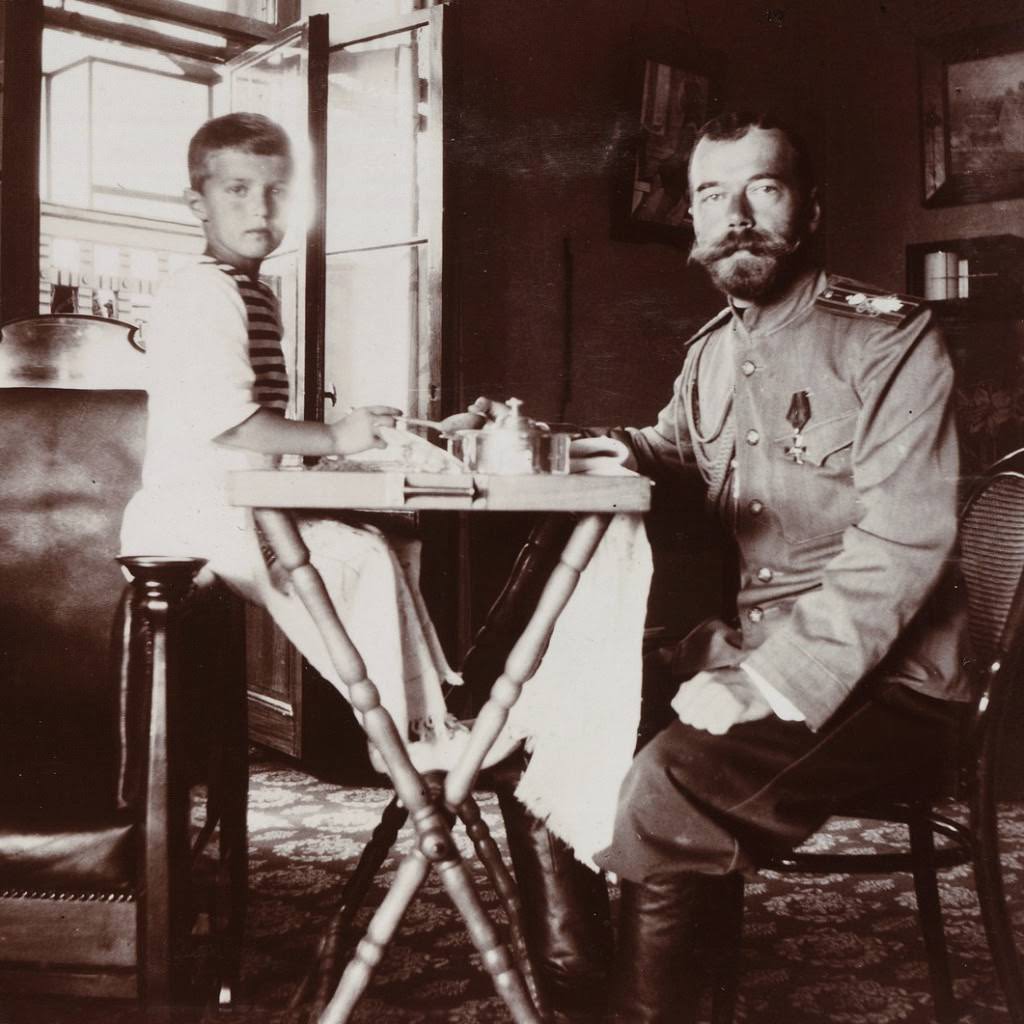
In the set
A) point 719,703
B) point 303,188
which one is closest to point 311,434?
point 719,703

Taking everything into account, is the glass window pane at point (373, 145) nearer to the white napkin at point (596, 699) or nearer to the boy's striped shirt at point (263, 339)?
the boy's striped shirt at point (263, 339)

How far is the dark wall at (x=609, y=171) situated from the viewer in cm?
391

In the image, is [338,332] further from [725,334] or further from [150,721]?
[150,721]

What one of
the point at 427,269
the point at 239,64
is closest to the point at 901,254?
the point at 427,269

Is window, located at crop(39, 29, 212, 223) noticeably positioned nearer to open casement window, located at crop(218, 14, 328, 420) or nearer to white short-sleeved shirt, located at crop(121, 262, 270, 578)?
open casement window, located at crop(218, 14, 328, 420)

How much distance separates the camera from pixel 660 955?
137 cm

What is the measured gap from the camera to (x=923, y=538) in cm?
148

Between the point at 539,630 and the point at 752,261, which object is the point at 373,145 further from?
the point at 539,630

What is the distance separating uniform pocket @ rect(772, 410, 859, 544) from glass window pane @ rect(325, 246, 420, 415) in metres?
2.13

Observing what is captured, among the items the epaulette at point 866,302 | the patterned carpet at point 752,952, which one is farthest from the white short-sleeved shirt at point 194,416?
the epaulette at point 866,302

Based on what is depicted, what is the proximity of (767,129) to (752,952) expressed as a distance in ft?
4.89

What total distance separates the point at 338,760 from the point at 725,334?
210cm

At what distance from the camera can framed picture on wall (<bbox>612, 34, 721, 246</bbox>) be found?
4.32m

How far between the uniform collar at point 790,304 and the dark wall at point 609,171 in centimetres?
182
